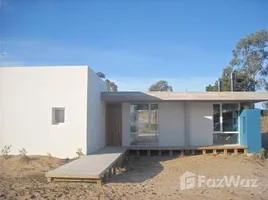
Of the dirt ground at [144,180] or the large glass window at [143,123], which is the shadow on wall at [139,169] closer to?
the dirt ground at [144,180]

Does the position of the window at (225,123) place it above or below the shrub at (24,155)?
above

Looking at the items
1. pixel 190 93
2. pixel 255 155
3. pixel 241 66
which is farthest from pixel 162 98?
pixel 241 66

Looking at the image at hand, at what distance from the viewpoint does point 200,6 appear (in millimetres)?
10836

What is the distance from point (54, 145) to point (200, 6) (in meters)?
7.77

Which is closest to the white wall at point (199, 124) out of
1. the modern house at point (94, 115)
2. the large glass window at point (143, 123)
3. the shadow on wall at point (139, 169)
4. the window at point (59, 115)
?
the modern house at point (94, 115)

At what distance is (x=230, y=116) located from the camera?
14.8m

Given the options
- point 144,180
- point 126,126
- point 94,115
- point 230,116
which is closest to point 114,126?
point 126,126

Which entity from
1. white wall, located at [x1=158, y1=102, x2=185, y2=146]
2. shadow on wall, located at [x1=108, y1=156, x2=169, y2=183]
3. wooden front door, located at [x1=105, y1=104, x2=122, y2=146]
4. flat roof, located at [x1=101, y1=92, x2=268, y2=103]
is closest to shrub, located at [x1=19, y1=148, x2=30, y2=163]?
shadow on wall, located at [x1=108, y1=156, x2=169, y2=183]

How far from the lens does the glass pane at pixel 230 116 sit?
580 inches

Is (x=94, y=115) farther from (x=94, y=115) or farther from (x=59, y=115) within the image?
(x=59, y=115)

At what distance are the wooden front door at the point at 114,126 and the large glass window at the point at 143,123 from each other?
0.64 meters

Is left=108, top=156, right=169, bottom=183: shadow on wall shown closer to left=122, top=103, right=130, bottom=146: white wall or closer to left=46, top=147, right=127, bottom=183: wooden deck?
left=46, top=147, right=127, bottom=183: wooden deck

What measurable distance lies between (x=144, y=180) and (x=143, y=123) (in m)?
6.15

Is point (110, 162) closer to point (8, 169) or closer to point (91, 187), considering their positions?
point (91, 187)
